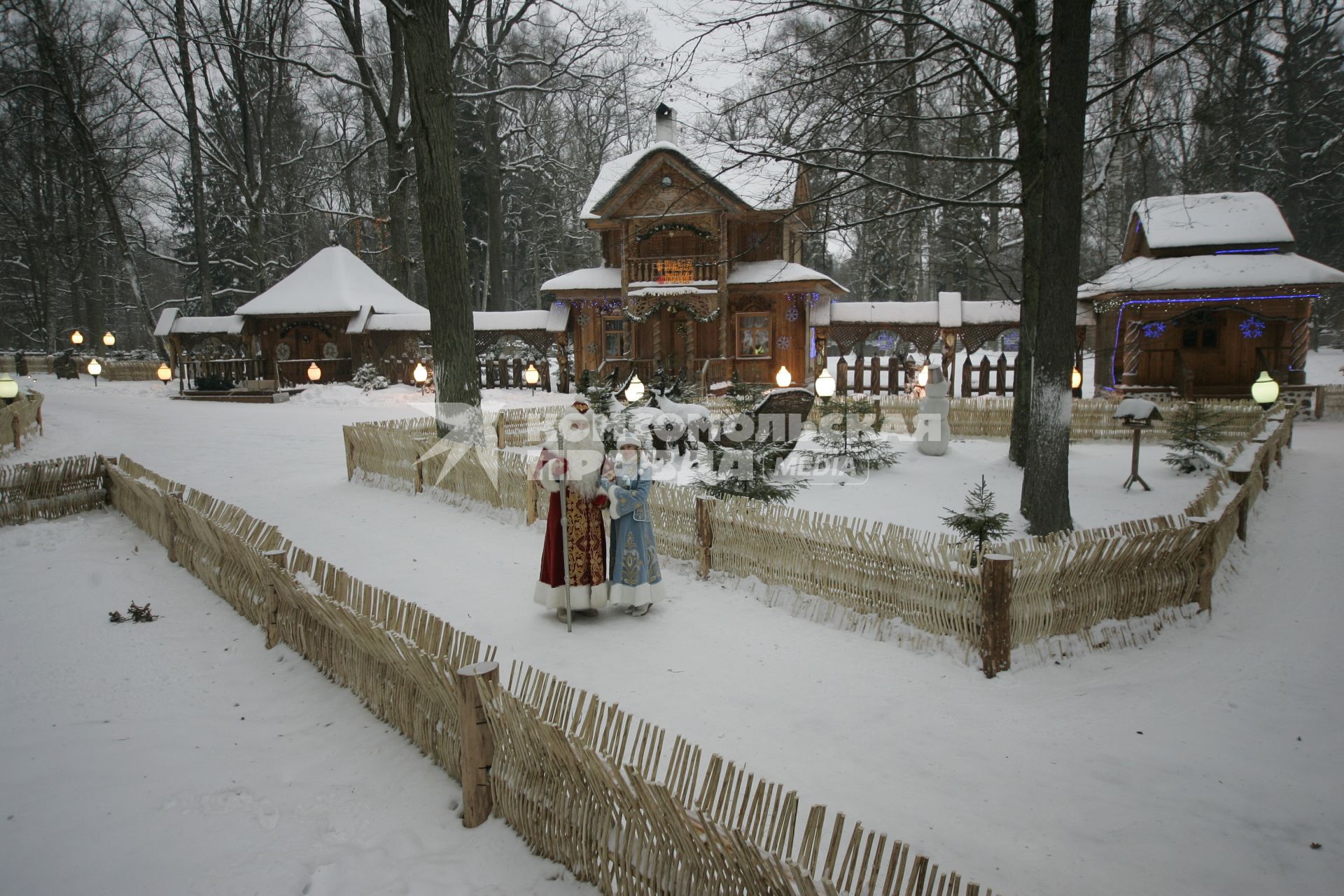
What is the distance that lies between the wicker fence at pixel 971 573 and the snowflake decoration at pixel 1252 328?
46.7ft

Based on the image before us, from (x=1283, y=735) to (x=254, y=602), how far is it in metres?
7.06

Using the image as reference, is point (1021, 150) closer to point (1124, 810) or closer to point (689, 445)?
point (689, 445)

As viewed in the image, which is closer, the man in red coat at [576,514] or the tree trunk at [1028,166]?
the man in red coat at [576,514]

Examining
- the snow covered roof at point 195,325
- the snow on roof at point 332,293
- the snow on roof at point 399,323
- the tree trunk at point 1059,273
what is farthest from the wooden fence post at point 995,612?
the snow covered roof at point 195,325

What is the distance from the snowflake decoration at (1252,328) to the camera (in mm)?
17797

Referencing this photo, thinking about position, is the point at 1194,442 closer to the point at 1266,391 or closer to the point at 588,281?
the point at 1266,391

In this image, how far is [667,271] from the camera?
70.0 ft

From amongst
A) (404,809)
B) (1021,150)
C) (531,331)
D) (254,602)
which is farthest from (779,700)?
(531,331)

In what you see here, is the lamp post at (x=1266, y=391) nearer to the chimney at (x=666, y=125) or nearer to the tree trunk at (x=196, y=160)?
the chimney at (x=666, y=125)

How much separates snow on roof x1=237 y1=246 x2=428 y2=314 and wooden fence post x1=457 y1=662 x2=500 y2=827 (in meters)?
21.5

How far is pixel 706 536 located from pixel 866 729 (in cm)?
286

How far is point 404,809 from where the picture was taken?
352 centimetres

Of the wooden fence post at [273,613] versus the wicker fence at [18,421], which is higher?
the wicker fence at [18,421]

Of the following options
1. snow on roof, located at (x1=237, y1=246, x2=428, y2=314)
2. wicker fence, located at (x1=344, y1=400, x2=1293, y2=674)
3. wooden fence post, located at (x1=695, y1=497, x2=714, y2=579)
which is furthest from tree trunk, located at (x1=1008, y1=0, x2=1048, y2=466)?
snow on roof, located at (x1=237, y1=246, x2=428, y2=314)
